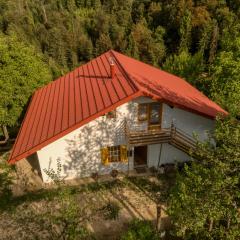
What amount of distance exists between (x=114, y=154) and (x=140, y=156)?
2.59 m

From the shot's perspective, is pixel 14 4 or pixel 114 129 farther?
pixel 14 4

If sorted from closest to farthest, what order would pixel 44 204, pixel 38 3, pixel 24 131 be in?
1. pixel 44 204
2. pixel 24 131
3. pixel 38 3

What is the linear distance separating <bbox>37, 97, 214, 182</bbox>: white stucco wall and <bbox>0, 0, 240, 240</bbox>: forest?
3549 mm

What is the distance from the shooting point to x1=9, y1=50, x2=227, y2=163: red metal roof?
56.0 ft

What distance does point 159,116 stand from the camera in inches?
741

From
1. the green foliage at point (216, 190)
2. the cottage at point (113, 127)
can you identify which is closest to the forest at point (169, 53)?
the green foliage at point (216, 190)

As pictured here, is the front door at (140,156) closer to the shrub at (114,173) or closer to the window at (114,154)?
the window at (114,154)

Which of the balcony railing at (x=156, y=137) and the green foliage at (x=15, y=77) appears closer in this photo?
the balcony railing at (x=156, y=137)

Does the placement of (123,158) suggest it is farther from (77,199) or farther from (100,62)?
(100,62)

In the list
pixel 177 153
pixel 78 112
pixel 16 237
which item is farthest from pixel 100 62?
pixel 16 237

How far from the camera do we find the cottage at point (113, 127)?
17422 millimetres

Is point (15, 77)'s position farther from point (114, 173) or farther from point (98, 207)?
point (98, 207)

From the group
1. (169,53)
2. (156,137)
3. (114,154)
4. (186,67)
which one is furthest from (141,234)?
(169,53)

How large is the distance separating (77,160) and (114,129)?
3041mm
